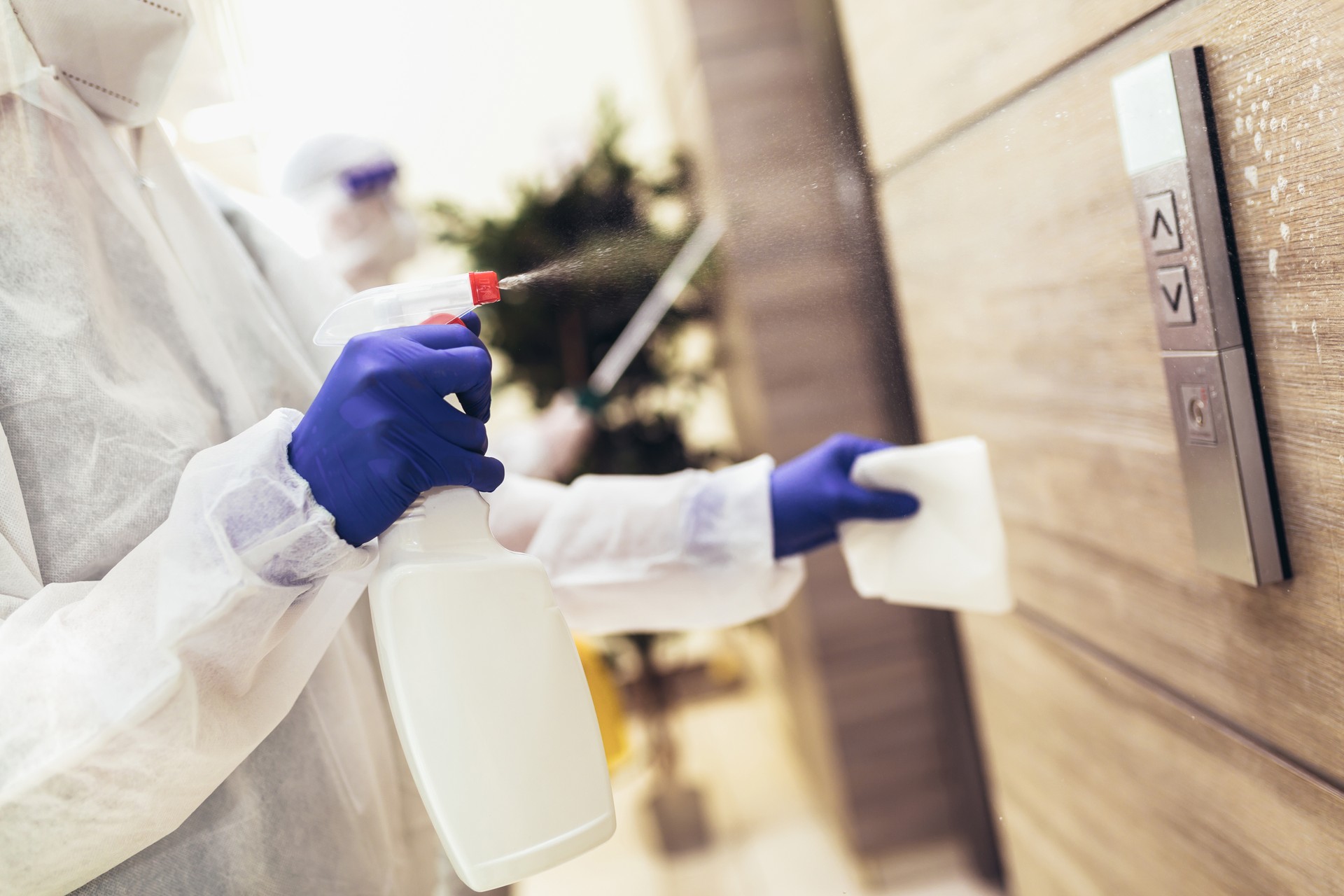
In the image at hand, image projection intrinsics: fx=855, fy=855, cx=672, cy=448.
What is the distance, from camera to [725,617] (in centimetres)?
79

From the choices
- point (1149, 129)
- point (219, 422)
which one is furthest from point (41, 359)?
point (1149, 129)

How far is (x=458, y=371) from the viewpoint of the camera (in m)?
0.50

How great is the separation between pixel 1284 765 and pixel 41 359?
79 cm

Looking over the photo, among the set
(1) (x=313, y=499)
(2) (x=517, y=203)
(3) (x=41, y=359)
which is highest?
(2) (x=517, y=203)

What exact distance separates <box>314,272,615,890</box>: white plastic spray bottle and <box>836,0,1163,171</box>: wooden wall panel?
39 cm

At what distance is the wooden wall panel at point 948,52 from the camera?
53 centimetres

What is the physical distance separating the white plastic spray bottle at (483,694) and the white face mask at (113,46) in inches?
12.0

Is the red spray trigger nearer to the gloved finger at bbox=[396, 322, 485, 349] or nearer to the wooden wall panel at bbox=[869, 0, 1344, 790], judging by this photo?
the gloved finger at bbox=[396, 322, 485, 349]

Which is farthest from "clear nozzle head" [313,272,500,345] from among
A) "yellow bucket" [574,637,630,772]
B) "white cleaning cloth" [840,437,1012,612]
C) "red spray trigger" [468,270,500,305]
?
"yellow bucket" [574,637,630,772]

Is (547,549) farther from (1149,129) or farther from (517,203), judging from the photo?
(517,203)

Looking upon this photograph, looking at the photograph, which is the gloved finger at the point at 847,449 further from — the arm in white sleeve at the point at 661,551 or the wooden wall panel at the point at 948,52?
the wooden wall panel at the point at 948,52

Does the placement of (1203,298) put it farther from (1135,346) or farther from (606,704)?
(606,704)

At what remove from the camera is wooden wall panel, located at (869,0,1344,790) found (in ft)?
1.34

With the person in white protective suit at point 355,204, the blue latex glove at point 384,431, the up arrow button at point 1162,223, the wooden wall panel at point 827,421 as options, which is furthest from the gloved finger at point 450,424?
the wooden wall panel at point 827,421
